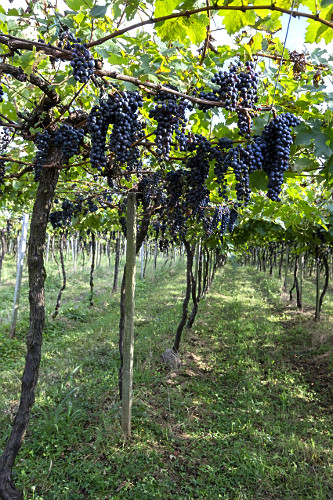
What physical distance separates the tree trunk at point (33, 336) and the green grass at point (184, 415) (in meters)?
0.42

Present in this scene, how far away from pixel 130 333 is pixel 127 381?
0.60 meters

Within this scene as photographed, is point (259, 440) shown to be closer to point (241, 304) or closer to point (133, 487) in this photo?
point (133, 487)

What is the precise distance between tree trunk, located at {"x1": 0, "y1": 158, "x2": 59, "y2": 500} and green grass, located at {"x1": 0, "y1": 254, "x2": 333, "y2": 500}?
0.42 m

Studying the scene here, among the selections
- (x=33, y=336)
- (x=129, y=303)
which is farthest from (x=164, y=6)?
(x=129, y=303)

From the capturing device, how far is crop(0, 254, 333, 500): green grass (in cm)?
351

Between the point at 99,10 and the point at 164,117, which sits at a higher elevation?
the point at 99,10

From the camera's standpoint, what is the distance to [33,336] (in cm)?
307

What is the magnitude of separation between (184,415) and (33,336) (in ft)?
9.24

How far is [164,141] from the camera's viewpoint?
2.12 metres

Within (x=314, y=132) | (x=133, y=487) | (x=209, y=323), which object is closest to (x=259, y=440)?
(x=133, y=487)

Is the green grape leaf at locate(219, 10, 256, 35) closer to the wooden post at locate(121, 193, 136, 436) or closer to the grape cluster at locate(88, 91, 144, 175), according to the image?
the grape cluster at locate(88, 91, 144, 175)

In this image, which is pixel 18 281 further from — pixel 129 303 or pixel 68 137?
pixel 68 137

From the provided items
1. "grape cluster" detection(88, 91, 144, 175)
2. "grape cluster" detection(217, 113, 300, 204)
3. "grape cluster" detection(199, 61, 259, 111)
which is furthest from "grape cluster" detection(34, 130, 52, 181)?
"grape cluster" detection(217, 113, 300, 204)

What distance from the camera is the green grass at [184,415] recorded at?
3.51 m
